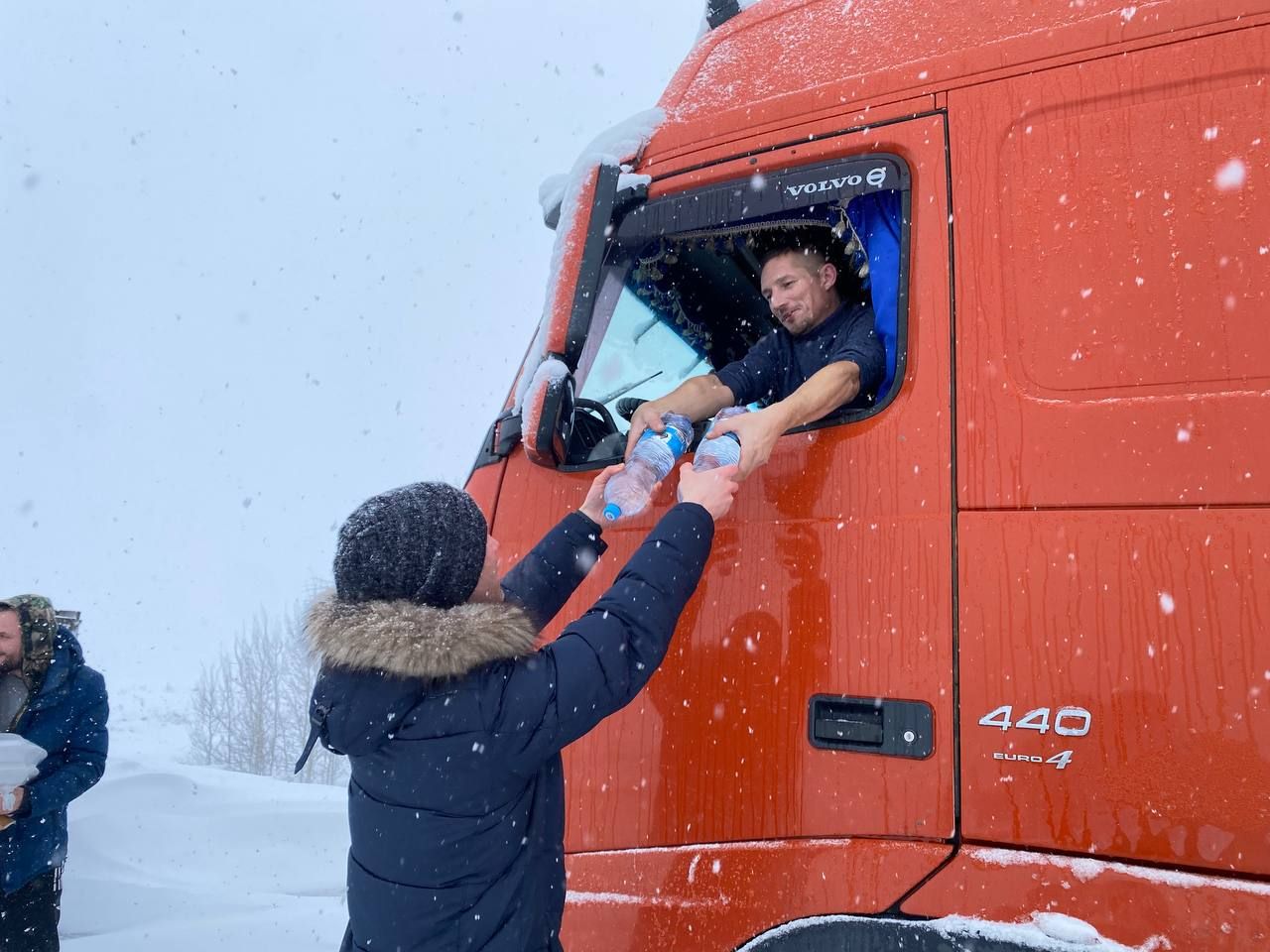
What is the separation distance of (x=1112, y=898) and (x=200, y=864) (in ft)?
19.6

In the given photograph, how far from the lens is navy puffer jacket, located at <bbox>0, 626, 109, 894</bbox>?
310cm

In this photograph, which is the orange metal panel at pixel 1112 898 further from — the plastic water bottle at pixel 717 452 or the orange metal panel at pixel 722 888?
the plastic water bottle at pixel 717 452

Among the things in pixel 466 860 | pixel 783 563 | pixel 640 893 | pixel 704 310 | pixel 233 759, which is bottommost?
pixel 233 759

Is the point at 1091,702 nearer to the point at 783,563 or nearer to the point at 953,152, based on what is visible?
the point at 783,563

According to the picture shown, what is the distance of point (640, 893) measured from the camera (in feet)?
5.52

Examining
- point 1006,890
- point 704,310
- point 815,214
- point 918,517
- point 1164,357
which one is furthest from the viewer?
point 704,310

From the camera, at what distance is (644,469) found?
180 centimetres

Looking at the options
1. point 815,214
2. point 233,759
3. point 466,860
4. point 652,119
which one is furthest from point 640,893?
point 233,759

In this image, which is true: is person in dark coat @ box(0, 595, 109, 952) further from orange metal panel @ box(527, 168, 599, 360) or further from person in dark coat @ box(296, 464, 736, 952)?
orange metal panel @ box(527, 168, 599, 360)

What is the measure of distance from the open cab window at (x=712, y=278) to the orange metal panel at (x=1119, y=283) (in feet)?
0.63

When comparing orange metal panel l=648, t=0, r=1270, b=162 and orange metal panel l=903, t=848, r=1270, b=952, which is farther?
orange metal panel l=648, t=0, r=1270, b=162

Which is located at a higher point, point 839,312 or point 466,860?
point 839,312

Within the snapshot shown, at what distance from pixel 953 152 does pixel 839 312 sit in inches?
19.2

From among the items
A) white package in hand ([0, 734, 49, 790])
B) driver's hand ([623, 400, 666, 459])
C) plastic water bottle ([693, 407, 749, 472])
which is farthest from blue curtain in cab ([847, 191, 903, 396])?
white package in hand ([0, 734, 49, 790])
